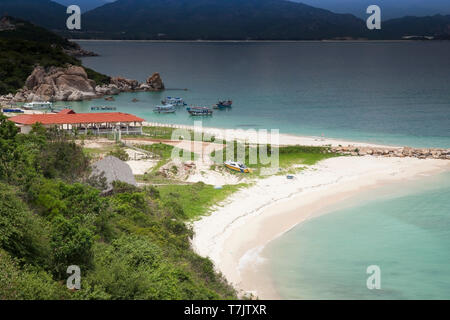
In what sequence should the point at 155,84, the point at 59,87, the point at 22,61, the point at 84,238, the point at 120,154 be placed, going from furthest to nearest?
the point at 155,84, the point at 22,61, the point at 59,87, the point at 120,154, the point at 84,238

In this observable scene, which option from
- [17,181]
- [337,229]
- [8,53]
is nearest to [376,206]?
[337,229]

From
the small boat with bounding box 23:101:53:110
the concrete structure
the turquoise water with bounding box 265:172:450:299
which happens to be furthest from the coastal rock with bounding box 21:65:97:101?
the turquoise water with bounding box 265:172:450:299

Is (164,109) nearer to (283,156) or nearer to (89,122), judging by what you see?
(89,122)

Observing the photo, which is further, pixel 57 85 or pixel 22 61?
pixel 22 61

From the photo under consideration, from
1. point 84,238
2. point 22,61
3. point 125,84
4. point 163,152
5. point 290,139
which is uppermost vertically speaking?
point 22,61

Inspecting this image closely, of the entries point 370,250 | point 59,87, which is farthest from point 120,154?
point 59,87

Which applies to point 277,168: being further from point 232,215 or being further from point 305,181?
point 232,215
